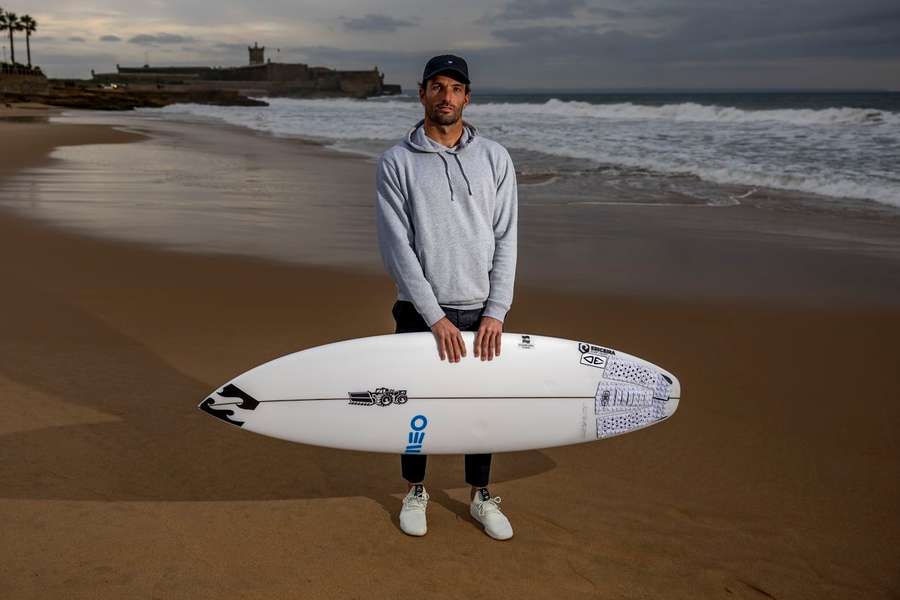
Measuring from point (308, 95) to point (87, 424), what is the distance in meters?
106

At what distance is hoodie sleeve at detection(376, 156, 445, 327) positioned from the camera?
2430 millimetres

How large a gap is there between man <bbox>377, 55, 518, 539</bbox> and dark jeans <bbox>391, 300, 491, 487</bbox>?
0.04 metres


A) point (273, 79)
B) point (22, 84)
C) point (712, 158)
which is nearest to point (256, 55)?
point (273, 79)

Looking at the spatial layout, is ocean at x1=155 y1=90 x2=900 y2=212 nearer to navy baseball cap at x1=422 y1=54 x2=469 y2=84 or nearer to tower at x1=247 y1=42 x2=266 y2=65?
navy baseball cap at x1=422 y1=54 x2=469 y2=84

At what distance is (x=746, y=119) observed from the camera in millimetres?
29078

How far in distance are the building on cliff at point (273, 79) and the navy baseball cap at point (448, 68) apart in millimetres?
102865

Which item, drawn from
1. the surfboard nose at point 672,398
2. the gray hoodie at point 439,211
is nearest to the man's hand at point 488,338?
the gray hoodie at point 439,211

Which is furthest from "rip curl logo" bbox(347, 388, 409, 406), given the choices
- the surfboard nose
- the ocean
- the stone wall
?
the stone wall

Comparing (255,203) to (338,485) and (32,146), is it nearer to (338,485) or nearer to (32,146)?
(338,485)

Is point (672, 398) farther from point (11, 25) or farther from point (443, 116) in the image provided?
point (11, 25)

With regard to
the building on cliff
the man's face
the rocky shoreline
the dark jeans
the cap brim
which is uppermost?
the building on cliff

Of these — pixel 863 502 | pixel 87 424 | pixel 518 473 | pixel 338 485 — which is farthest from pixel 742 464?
pixel 87 424

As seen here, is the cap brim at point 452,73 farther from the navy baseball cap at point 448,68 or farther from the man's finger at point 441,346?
the man's finger at point 441,346

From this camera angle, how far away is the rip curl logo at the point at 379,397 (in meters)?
2.62
